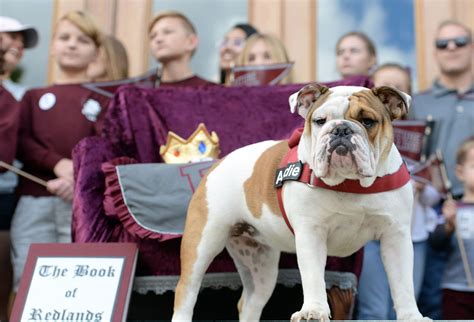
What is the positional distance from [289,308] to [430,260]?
74 cm

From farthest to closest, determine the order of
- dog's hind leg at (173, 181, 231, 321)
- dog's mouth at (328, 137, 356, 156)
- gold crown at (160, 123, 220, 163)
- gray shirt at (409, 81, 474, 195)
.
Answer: gray shirt at (409, 81, 474, 195) < gold crown at (160, 123, 220, 163) < dog's hind leg at (173, 181, 231, 321) < dog's mouth at (328, 137, 356, 156)

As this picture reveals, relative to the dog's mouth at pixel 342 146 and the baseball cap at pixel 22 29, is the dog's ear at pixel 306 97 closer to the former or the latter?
the dog's mouth at pixel 342 146

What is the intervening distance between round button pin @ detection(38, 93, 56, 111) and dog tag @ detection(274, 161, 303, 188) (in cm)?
134

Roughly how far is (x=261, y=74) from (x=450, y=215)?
91cm

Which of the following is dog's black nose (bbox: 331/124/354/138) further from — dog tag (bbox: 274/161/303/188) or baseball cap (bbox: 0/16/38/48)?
baseball cap (bbox: 0/16/38/48)

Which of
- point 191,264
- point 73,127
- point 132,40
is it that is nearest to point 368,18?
point 132,40

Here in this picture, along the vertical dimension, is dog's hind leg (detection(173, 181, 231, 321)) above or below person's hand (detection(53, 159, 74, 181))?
below

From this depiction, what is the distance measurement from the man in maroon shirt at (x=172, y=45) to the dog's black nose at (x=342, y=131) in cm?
154

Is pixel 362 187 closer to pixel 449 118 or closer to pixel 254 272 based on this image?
pixel 254 272

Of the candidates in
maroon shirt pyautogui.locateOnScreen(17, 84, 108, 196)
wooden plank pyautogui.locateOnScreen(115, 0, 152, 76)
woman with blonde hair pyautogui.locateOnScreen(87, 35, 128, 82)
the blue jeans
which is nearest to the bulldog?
the blue jeans

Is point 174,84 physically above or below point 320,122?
above

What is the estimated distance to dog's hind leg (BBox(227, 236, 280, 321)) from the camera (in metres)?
1.68

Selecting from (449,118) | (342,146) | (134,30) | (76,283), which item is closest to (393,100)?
(342,146)

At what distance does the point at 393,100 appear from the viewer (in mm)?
1364
